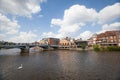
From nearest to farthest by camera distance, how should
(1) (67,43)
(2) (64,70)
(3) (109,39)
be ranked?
(2) (64,70) < (3) (109,39) < (1) (67,43)

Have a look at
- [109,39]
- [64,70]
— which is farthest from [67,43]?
[64,70]

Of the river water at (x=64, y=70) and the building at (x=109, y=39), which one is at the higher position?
the building at (x=109, y=39)

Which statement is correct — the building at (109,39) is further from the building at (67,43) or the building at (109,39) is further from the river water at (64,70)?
the river water at (64,70)

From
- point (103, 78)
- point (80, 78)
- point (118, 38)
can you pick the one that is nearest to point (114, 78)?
point (103, 78)

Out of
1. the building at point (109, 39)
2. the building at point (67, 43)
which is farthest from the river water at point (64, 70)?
the building at point (67, 43)

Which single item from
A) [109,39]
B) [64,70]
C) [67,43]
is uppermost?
[109,39]

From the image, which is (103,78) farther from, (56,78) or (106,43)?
(106,43)

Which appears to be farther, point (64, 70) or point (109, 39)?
point (109, 39)

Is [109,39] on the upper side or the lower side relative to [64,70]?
upper

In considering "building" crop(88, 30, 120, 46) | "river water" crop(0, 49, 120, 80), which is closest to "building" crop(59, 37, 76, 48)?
"building" crop(88, 30, 120, 46)

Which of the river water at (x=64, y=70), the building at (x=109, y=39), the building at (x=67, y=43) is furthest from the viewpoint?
the building at (x=67, y=43)

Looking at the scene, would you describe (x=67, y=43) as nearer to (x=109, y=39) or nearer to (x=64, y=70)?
(x=109, y=39)

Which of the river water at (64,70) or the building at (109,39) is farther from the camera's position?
the building at (109,39)

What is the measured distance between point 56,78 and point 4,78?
34.8 ft
